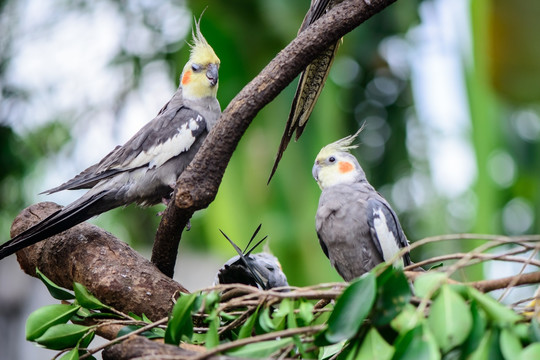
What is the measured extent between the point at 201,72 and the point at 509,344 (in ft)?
4.33

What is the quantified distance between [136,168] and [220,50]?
264cm

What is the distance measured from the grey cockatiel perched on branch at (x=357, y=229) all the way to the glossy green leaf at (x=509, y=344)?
647 mm

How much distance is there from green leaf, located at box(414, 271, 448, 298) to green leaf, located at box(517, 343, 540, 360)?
17cm

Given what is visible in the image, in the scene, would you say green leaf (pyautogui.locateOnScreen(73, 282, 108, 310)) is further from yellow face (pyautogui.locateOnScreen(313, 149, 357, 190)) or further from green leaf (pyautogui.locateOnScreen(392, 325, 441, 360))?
green leaf (pyautogui.locateOnScreen(392, 325, 441, 360))

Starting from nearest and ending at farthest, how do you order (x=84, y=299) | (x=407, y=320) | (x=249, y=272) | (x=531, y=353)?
(x=531, y=353), (x=407, y=320), (x=84, y=299), (x=249, y=272)

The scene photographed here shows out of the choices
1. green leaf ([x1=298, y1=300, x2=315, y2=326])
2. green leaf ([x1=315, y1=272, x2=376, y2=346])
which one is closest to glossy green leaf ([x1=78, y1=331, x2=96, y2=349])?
green leaf ([x1=298, y1=300, x2=315, y2=326])

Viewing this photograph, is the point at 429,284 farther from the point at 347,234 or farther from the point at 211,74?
the point at 211,74

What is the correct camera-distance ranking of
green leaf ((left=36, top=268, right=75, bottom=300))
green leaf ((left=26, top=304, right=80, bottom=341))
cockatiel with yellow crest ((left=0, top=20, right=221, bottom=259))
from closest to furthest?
1. green leaf ((left=26, top=304, right=80, bottom=341))
2. green leaf ((left=36, top=268, right=75, bottom=300))
3. cockatiel with yellow crest ((left=0, top=20, right=221, bottom=259))

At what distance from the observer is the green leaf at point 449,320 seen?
107 cm

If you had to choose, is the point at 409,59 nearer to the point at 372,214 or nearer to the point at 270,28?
the point at 270,28

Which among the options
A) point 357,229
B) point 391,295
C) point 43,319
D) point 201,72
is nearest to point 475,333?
point 391,295

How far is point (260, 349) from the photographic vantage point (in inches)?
49.1

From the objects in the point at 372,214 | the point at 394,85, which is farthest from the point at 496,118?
the point at 372,214

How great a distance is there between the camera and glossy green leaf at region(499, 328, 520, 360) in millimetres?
1073
